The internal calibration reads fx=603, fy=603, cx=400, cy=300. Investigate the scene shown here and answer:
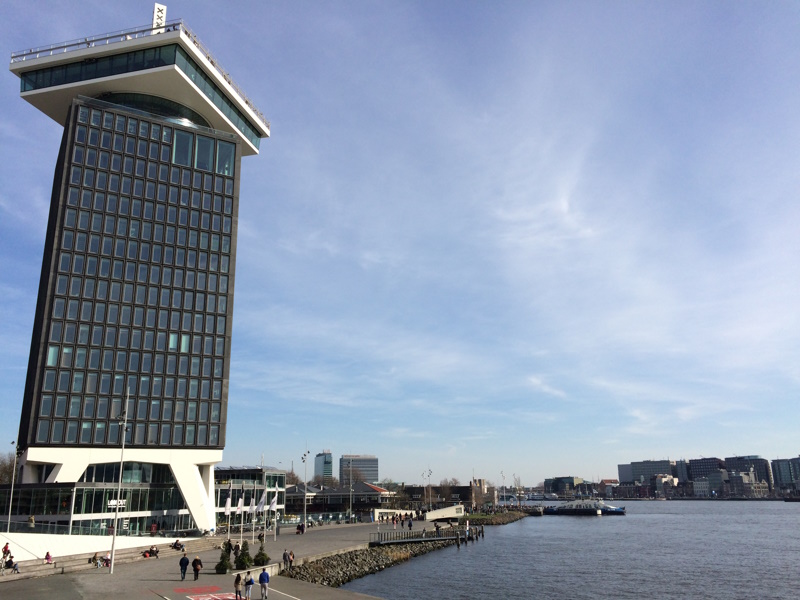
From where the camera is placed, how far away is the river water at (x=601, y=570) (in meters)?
57.6

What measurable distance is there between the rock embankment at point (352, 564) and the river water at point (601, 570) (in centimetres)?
139

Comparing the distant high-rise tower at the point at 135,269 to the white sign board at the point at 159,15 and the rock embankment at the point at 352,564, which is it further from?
the rock embankment at the point at 352,564

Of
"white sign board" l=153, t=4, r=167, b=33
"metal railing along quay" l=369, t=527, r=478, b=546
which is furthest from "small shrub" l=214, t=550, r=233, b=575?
"white sign board" l=153, t=4, r=167, b=33

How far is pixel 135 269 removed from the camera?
3366 inches

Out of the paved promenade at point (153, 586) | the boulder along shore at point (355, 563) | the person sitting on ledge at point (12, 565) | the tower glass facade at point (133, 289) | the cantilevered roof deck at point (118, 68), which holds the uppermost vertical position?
the cantilevered roof deck at point (118, 68)

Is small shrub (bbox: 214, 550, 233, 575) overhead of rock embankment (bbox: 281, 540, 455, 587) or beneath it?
overhead

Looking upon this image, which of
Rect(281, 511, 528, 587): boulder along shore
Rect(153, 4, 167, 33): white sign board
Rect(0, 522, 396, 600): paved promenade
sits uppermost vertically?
Rect(153, 4, 167, 33): white sign board

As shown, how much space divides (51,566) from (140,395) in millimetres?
33957

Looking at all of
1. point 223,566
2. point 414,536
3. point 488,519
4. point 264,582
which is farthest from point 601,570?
point 488,519

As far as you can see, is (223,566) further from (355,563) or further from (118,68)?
(118,68)

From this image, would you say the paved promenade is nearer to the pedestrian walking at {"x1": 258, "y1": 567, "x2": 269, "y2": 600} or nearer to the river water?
the pedestrian walking at {"x1": 258, "y1": 567, "x2": 269, "y2": 600}

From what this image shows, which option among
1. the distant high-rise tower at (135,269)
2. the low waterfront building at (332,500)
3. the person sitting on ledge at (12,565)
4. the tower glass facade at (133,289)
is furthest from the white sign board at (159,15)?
the low waterfront building at (332,500)

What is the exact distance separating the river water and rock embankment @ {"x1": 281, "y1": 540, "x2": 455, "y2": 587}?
139 centimetres

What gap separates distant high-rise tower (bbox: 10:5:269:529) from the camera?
77.5m
